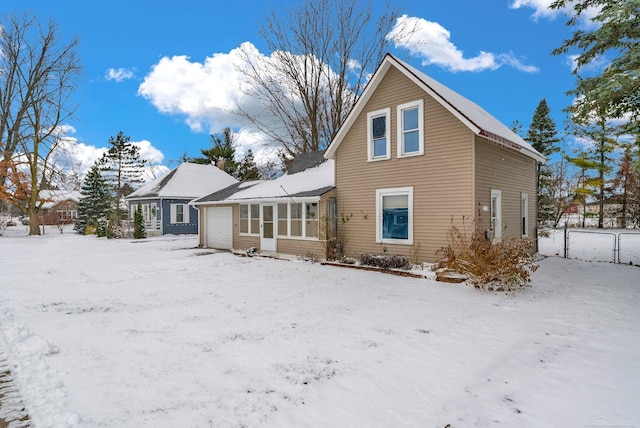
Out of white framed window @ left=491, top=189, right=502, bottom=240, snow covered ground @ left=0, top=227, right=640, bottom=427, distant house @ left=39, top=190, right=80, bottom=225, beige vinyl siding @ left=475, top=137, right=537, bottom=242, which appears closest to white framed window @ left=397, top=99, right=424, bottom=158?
beige vinyl siding @ left=475, top=137, right=537, bottom=242

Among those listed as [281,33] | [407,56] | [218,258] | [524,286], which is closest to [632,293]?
[524,286]

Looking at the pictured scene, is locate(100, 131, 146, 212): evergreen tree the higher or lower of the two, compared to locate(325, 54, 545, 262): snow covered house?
higher

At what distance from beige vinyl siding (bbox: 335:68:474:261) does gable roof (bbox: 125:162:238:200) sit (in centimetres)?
1720

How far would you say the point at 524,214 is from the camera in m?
13.4

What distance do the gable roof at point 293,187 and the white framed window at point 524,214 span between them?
7627mm

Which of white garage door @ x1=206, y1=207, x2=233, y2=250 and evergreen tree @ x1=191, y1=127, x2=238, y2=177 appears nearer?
white garage door @ x1=206, y1=207, x2=233, y2=250

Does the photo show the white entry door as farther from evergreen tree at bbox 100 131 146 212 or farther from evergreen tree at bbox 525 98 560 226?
evergreen tree at bbox 100 131 146 212

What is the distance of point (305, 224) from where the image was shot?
44.5 ft

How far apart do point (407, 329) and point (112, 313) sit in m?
5.40

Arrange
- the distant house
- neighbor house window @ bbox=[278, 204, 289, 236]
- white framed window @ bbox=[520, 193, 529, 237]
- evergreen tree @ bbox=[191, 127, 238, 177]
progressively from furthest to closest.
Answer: the distant house, evergreen tree @ bbox=[191, 127, 238, 177], neighbor house window @ bbox=[278, 204, 289, 236], white framed window @ bbox=[520, 193, 529, 237]

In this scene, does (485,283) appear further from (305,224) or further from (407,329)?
(305,224)

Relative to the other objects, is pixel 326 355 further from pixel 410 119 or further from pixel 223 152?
pixel 223 152

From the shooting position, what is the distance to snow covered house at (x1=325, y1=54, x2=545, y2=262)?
9906mm

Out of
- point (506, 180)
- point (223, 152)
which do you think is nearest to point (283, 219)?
point (506, 180)
